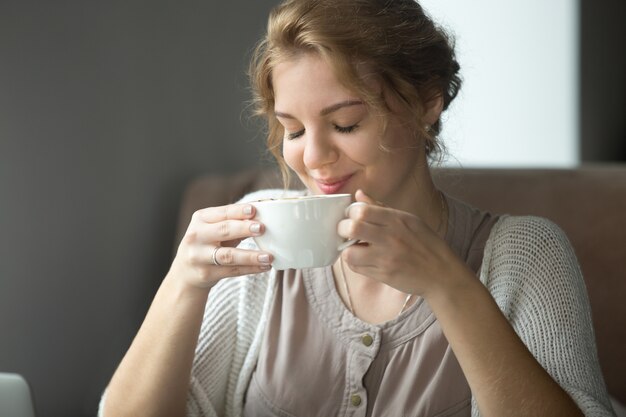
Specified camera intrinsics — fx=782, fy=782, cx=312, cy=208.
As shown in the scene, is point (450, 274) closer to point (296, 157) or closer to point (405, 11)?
point (296, 157)

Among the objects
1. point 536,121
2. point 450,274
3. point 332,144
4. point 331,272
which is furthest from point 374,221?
point 536,121

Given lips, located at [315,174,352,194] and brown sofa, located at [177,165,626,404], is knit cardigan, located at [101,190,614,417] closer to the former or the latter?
lips, located at [315,174,352,194]

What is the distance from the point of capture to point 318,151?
3.74ft

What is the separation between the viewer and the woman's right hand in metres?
0.94

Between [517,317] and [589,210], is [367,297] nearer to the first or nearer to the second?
[517,317]

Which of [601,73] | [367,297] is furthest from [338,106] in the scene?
[601,73]

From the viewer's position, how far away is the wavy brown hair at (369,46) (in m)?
1.19

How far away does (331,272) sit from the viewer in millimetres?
1384

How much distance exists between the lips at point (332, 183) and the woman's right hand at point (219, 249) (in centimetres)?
19

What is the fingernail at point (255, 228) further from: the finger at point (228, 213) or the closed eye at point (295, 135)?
the closed eye at point (295, 135)

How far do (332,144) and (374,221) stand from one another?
0.28 meters

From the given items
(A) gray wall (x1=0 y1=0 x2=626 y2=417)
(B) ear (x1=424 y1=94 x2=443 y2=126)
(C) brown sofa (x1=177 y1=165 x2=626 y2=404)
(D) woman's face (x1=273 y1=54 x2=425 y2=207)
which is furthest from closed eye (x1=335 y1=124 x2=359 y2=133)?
(A) gray wall (x1=0 y1=0 x2=626 y2=417)

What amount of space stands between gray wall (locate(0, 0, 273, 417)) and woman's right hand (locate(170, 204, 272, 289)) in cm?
78

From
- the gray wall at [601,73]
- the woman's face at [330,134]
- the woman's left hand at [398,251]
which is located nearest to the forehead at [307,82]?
the woman's face at [330,134]
